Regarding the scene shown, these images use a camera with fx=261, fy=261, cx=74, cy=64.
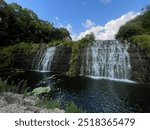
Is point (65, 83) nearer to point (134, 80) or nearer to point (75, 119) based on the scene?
point (134, 80)

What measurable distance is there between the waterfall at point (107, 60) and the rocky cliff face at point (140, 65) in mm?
456

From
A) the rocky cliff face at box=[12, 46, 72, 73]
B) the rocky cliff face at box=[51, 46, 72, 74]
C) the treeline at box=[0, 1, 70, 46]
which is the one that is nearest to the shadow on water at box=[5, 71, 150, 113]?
the rocky cliff face at box=[51, 46, 72, 74]

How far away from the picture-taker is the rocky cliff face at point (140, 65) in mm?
18734

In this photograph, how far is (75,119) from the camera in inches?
146

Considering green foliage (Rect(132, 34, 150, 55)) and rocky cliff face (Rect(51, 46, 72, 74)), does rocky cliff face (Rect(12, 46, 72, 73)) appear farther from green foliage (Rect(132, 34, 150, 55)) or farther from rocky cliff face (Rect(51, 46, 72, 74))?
green foliage (Rect(132, 34, 150, 55))

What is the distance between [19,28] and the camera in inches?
1451

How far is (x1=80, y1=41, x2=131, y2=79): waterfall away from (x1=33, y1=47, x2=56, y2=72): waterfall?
13.9ft

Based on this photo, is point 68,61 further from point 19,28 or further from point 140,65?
point 19,28

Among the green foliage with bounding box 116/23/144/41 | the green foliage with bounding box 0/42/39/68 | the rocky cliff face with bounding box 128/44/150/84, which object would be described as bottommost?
the rocky cliff face with bounding box 128/44/150/84

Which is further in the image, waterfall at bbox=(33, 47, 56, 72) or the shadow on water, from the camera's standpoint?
waterfall at bbox=(33, 47, 56, 72)

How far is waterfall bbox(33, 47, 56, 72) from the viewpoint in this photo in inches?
1016

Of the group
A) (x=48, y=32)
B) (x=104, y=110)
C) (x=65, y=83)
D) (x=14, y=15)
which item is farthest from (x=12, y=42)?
(x=104, y=110)

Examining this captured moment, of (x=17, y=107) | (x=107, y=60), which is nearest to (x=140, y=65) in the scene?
(x=107, y=60)

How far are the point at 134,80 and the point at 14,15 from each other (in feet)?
76.6
